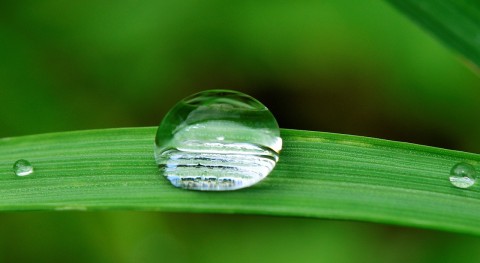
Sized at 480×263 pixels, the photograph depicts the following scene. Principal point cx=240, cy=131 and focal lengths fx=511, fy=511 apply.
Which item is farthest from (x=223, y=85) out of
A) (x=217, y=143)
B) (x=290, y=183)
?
(x=290, y=183)

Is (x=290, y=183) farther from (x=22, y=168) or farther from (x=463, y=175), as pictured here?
(x=22, y=168)

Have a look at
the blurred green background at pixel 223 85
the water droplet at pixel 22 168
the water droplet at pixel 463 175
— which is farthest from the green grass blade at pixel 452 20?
the blurred green background at pixel 223 85

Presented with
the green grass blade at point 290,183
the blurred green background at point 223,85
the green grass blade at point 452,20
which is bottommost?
the green grass blade at point 290,183

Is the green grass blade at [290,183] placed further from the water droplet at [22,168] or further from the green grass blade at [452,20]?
the green grass blade at [452,20]

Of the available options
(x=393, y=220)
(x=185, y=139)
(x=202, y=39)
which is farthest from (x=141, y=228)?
(x=393, y=220)

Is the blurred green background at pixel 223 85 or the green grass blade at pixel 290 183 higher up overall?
the blurred green background at pixel 223 85

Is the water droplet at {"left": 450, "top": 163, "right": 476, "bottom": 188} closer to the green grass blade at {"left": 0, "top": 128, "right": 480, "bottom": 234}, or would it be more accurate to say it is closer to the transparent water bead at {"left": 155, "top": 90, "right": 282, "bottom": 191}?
the green grass blade at {"left": 0, "top": 128, "right": 480, "bottom": 234}
